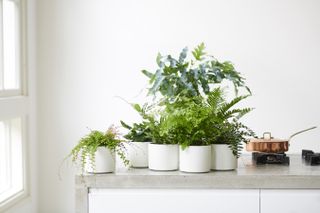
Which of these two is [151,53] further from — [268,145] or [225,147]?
[225,147]

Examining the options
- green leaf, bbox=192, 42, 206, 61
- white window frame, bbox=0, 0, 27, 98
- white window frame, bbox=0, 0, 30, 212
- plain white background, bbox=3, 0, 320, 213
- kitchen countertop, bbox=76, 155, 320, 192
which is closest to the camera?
kitchen countertop, bbox=76, 155, 320, 192

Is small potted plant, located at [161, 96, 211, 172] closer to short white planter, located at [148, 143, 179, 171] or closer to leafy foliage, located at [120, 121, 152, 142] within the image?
short white planter, located at [148, 143, 179, 171]

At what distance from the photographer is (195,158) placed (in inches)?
93.0

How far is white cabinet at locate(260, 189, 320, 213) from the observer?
232 centimetres

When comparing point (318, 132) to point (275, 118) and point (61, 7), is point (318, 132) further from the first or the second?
point (61, 7)

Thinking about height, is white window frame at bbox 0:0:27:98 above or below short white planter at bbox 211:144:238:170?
above

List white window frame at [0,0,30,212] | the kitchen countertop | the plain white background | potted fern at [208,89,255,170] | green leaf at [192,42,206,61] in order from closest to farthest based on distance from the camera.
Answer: the kitchen countertop, potted fern at [208,89,255,170], green leaf at [192,42,206,61], white window frame at [0,0,30,212], the plain white background

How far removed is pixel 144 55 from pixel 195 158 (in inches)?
76.4

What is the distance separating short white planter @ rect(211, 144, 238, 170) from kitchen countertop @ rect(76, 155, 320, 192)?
7 centimetres

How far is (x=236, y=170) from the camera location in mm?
2465

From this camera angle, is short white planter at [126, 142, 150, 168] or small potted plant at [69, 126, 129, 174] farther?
short white planter at [126, 142, 150, 168]

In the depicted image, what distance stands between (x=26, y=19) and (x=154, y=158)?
6.41 ft

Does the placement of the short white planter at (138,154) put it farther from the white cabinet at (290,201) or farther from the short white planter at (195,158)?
the white cabinet at (290,201)

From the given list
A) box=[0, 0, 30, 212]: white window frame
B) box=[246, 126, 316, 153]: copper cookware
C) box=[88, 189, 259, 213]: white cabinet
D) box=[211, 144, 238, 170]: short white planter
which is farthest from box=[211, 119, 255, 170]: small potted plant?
box=[0, 0, 30, 212]: white window frame
